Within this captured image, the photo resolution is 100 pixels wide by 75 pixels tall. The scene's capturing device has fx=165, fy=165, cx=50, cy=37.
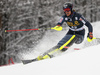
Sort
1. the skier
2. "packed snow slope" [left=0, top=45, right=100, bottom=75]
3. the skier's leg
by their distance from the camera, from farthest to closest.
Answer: the skier's leg
the skier
"packed snow slope" [left=0, top=45, right=100, bottom=75]

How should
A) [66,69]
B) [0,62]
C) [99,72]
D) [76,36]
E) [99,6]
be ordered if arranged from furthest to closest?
[99,6]
[0,62]
[76,36]
[66,69]
[99,72]

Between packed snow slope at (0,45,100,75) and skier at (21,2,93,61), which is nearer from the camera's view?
packed snow slope at (0,45,100,75)

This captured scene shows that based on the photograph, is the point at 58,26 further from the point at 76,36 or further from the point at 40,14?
the point at 40,14

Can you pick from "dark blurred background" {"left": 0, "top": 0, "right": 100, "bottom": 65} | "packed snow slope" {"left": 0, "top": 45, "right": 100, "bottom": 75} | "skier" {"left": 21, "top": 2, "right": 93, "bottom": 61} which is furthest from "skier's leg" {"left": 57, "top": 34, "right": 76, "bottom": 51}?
"dark blurred background" {"left": 0, "top": 0, "right": 100, "bottom": 65}

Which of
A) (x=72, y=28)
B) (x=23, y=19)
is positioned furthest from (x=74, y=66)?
(x=23, y=19)

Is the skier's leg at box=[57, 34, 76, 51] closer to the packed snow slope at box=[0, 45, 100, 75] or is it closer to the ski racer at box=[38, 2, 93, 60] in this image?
the ski racer at box=[38, 2, 93, 60]

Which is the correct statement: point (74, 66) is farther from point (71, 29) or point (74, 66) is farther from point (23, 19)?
point (23, 19)

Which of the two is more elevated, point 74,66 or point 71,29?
point 71,29

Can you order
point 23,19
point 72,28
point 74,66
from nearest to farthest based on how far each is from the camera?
point 74,66 < point 72,28 < point 23,19

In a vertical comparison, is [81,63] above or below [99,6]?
below

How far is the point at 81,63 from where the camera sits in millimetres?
3268

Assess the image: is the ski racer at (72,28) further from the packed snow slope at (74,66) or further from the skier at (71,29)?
the packed snow slope at (74,66)

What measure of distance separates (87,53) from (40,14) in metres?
9.13

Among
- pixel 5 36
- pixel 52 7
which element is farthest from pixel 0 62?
pixel 52 7
